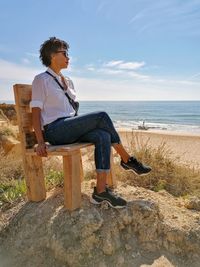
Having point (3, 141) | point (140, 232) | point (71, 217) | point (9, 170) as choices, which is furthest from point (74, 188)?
point (3, 141)

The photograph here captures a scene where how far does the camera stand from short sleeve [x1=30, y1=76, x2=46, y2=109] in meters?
3.09

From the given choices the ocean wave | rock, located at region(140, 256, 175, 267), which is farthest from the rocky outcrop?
the ocean wave

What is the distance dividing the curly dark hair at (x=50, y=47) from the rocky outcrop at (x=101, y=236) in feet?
4.88

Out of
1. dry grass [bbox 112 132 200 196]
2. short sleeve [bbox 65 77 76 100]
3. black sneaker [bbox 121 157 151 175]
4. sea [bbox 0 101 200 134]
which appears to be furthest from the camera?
sea [bbox 0 101 200 134]

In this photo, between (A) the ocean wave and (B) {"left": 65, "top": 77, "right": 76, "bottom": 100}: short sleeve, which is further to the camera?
(A) the ocean wave

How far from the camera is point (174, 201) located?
3.58m

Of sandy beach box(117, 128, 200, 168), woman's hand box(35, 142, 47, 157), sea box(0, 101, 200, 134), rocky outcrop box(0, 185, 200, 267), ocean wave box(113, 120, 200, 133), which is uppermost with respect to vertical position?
woman's hand box(35, 142, 47, 157)

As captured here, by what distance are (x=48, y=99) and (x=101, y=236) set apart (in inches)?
53.6

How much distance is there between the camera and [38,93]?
3115 millimetres

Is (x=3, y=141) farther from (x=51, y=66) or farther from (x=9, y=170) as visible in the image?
(x=51, y=66)

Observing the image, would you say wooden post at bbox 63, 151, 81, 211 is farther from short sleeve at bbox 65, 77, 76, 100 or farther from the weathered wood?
short sleeve at bbox 65, 77, 76, 100

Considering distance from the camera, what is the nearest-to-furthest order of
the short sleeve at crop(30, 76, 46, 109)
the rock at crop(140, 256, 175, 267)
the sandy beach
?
the rock at crop(140, 256, 175, 267) → the short sleeve at crop(30, 76, 46, 109) → the sandy beach

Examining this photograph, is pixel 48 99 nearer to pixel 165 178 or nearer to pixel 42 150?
pixel 42 150

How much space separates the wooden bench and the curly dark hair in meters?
0.34
